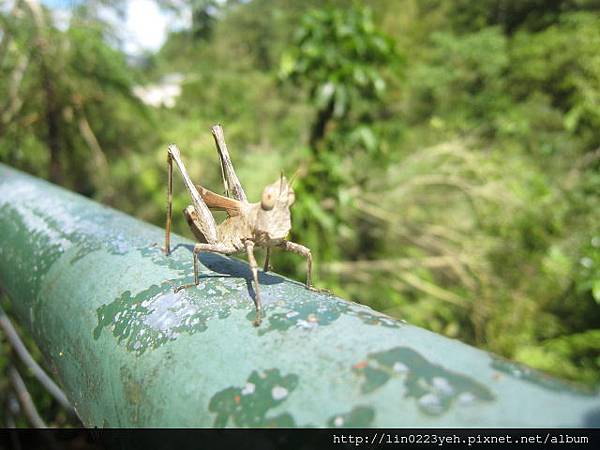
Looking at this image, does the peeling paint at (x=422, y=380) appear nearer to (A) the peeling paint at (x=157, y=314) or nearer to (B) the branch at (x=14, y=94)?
(A) the peeling paint at (x=157, y=314)

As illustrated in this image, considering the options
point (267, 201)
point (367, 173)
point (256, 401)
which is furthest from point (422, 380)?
point (367, 173)

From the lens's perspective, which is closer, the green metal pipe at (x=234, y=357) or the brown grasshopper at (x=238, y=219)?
the green metal pipe at (x=234, y=357)

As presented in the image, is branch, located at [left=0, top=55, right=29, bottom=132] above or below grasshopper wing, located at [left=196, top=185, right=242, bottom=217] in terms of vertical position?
above

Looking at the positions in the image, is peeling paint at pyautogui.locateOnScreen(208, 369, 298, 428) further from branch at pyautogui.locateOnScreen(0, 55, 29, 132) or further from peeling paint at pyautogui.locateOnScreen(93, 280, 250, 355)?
branch at pyautogui.locateOnScreen(0, 55, 29, 132)

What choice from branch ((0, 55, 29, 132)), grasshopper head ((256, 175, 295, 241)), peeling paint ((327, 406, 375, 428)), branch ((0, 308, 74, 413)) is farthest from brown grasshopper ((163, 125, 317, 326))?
branch ((0, 55, 29, 132))

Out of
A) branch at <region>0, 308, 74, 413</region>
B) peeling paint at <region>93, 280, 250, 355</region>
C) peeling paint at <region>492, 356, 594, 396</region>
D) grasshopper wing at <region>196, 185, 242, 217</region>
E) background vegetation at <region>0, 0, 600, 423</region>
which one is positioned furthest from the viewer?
background vegetation at <region>0, 0, 600, 423</region>

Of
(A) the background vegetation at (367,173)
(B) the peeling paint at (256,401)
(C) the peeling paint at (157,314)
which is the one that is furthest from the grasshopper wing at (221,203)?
(A) the background vegetation at (367,173)

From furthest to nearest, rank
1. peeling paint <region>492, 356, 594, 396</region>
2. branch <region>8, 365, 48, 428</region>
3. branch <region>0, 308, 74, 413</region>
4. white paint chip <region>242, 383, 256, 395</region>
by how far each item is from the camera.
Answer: branch <region>8, 365, 48, 428</region> → branch <region>0, 308, 74, 413</region> → white paint chip <region>242, 383, 256, 395</region> → peeling paint <region>492, 356, 594, 396</region>
